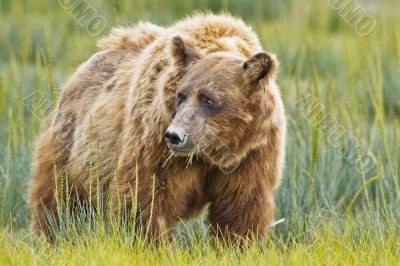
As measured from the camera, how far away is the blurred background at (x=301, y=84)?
6.47 metres

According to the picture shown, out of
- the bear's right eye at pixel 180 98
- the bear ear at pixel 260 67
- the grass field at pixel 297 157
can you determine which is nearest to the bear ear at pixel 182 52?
the bear's right eye at pixel 180 98

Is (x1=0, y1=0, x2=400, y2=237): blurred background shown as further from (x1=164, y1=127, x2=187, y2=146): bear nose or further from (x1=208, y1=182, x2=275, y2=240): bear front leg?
(x1=164, y1=127, x2=187, y2=146): bear nose

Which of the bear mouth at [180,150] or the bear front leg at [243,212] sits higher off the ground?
the bear mouth at [180,150]

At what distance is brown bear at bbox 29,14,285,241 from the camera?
504 centimetres

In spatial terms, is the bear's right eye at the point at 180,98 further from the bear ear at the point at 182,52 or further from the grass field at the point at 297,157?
the grass field at the point at 297,157

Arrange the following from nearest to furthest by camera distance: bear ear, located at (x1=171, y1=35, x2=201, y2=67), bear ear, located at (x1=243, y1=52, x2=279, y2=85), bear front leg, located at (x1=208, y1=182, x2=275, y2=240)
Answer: bear ear, located at (x1=243, y1=52, x2=279, y2=85), bear ear, located at (x1=171, y1=35, x2=201, y2=67), bear front leg, located at (x1=208, y1=182, x2=275, y2=240)

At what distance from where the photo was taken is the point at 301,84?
8.40m

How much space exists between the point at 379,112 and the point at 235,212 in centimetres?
108

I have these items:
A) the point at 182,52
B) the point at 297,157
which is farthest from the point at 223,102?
the point at 297,157

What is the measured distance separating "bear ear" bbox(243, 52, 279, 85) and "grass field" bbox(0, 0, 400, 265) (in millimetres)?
808

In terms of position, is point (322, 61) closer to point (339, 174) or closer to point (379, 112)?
point (339, 174)

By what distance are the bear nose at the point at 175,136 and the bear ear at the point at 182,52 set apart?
0.54 metres

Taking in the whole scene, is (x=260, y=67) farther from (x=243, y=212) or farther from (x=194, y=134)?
(x=243, y=212)

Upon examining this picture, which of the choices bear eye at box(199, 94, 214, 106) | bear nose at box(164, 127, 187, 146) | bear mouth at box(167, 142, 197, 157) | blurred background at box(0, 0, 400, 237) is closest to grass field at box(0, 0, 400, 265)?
blurred background at box(0, 0, 400, 237)
